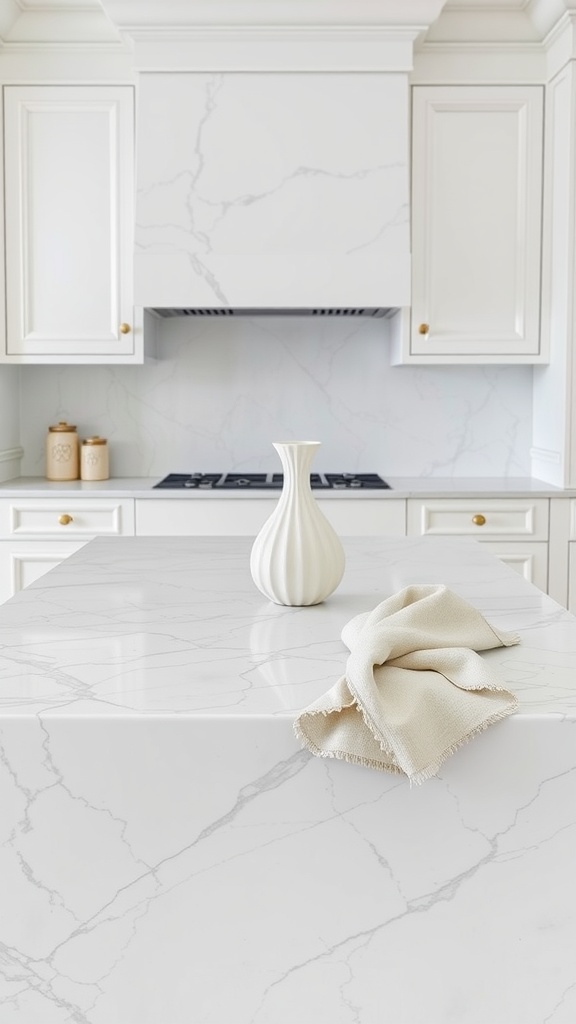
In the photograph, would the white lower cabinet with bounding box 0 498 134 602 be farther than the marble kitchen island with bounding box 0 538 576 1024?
Yes

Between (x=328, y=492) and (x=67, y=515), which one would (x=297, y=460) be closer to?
(x=328, y=492)

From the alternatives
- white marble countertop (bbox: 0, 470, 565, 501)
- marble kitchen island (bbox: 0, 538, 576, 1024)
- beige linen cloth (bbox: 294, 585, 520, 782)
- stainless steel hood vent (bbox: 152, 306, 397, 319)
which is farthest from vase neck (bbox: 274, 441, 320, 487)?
stainless steel hood vent (bbox: 152, 306, 397, 319)

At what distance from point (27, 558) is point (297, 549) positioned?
79.6 inches

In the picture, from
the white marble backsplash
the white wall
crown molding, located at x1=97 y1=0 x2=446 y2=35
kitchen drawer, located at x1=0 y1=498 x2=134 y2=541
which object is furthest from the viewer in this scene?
the white marble backsplash

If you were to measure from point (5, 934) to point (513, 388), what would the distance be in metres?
3.19

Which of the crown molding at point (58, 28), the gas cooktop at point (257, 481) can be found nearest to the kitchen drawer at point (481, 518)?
the gas cooktop at point (257, 481)

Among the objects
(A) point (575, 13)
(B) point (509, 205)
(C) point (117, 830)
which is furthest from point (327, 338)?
(C) point (117, 830)

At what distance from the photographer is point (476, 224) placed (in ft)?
11.7

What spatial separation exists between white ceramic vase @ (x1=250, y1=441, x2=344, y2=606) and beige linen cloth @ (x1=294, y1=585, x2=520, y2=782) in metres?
0.38

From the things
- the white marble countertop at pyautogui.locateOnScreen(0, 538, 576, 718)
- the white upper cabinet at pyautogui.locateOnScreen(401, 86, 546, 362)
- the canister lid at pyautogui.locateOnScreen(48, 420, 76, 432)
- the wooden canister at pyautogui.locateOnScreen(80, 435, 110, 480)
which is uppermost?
the white upper cabinet at pyautogui.locateOnScreen(401, 86, 546, 362)

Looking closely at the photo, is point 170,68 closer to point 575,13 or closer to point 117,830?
point 575,13

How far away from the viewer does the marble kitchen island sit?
115 cm

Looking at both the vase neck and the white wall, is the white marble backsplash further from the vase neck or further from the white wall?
the vase neck

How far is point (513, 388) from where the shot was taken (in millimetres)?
3961
